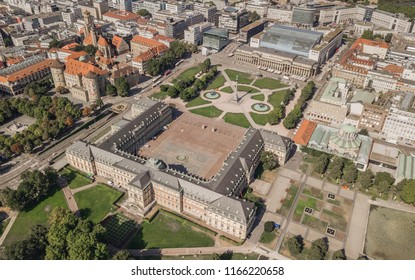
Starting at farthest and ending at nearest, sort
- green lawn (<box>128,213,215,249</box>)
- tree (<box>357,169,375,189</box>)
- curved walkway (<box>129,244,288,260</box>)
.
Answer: tree (<box>357,169,375,189</box>)
green lawn (<box>128,213,215,249</box>)
curved walkway (<box>129,244,288,260</box>)

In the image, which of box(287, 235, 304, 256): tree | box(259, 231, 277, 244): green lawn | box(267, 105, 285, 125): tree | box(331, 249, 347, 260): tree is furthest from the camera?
box(267, 105, 285, 125): tree

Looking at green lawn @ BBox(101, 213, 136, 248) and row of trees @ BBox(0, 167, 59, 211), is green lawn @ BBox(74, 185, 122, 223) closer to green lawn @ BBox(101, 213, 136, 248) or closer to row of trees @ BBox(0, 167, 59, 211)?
green lawn @ BBox(101, 213, 136, 248)

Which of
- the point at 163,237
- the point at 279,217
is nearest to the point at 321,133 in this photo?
the point at 279,217

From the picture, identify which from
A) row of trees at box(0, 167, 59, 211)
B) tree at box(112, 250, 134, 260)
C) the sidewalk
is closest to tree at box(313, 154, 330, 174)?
tree at box(112, 250, 134, 260)

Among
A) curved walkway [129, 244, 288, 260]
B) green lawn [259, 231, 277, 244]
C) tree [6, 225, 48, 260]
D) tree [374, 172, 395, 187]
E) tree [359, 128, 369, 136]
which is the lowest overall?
curved walkway [129, 244, 288, 260]

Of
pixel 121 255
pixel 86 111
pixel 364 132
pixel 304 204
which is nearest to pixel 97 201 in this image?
pixel 121 255

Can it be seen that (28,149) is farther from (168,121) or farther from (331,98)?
(331,98)
